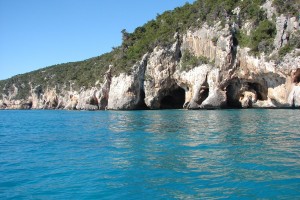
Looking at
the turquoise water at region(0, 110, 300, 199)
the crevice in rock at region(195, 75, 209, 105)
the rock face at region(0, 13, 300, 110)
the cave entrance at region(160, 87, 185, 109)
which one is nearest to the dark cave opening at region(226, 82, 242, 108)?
the rock face at region(0, 13, 300, 110)

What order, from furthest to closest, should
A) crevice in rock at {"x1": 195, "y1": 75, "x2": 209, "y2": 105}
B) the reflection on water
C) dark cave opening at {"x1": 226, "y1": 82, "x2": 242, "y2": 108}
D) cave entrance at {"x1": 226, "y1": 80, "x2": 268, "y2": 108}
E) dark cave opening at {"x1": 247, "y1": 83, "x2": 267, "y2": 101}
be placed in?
crevice in rock at {"x1": 195, "y1": 75, "x2": 209, "y2": 105} → dark cave opening at {"x1": 226, "y1": 82, "x2": 242, "y2": 108} → cave entrance at {"x1": 226, "y1": 80, "x2": 268, "y2": 108} → dark cave opening at {"x1": 247, "y1": 83, "x2": 267, "y2": 101} → the reflection on water

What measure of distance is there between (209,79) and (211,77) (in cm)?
47

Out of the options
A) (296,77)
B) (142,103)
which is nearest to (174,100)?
(142,103)

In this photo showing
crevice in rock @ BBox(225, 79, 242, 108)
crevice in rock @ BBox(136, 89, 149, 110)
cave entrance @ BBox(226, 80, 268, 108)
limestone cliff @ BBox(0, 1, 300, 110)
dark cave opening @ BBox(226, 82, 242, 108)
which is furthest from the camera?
crevice in rock @ BBox(136, 89, 149, 110)

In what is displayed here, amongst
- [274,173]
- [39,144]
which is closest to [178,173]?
[274,173]

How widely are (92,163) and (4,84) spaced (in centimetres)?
13324

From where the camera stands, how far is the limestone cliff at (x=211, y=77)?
4084cm

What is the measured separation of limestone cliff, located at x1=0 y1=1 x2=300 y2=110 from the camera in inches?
1608

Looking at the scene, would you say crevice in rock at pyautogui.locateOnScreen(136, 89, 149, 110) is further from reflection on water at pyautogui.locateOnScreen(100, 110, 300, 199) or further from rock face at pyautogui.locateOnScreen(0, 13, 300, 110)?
reflection on water at pyautogui.locateOnScreen(100, 110, 300, 199)

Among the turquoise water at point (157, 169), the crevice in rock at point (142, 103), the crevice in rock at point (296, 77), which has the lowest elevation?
the turquoise water at point (157, 169)

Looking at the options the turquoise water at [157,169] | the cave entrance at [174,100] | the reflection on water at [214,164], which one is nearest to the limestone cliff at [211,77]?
the cave entrance at [174,100]

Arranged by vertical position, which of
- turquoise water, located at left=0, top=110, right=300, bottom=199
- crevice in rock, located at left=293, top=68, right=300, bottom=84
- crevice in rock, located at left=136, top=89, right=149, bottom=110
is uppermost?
crevice in rock, located at left=293, top=68, right=300, bottom=84

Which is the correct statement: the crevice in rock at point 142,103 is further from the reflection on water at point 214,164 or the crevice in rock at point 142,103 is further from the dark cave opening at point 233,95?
the reflection on water at point 214,164

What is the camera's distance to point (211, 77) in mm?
48469
